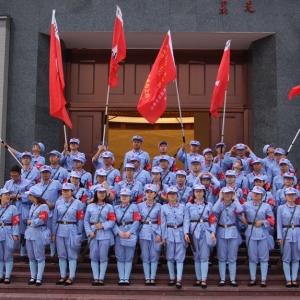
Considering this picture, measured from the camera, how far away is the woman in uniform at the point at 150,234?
9.53 meters

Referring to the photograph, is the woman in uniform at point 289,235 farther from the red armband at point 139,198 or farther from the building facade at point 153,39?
the building facade at point 153,39

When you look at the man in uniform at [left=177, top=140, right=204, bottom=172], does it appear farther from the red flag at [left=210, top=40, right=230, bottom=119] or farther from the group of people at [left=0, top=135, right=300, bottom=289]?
the group of people at [left=0, top=135, right=300, bottom=289]

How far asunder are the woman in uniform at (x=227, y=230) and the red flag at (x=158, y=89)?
7.02 feet

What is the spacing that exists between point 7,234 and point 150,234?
8.39 feet

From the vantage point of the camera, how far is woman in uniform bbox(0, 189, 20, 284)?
961 centimetres

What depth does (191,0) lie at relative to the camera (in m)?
13.8

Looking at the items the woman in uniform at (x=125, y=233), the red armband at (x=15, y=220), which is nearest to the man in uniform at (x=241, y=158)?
the woman in uniform at (x=125, y=233)

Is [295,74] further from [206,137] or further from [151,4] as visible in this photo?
[151,4]

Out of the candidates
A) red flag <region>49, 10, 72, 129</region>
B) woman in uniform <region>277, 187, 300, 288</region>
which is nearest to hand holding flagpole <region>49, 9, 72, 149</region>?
red flag <region>49, 10, 72, 129</region>

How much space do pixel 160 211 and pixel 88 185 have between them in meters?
1.87

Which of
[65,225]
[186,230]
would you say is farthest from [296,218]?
[65,225]

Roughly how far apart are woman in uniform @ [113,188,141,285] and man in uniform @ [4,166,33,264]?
190cm

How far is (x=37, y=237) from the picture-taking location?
949 centimetres

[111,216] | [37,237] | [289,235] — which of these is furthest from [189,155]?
[37,237]
